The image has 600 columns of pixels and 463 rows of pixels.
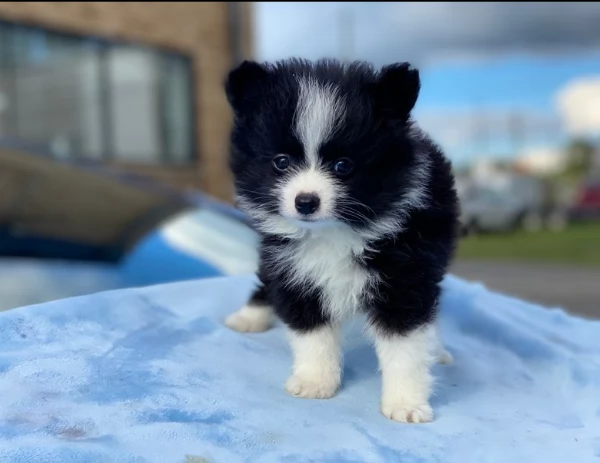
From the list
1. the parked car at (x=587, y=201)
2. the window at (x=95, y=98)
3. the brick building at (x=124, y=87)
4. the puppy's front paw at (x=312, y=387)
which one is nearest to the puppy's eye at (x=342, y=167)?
the puppy's front paw at (x=312, y=387)

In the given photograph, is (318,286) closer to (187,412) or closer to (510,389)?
(187,412)

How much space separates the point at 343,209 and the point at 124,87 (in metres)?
7.55

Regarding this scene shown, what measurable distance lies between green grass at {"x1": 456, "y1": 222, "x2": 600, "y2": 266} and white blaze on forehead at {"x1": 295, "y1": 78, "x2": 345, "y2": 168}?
814 centimetres

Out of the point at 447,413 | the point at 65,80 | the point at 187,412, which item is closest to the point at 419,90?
the point at 447,413

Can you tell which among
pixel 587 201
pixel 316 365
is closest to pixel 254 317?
pixel 316 365

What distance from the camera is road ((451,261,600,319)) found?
6.68m

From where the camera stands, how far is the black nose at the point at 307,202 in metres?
1.39

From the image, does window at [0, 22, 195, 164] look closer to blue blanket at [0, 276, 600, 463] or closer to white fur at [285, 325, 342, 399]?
blue blanket at [0, 276, 600, 463]

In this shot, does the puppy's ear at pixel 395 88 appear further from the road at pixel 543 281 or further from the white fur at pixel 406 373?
the road at pixel 543 281

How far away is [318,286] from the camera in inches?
62.9

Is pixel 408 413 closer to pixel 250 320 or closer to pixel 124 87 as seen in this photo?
pixel 250 320

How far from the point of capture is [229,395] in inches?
61.6

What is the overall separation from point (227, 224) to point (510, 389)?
7.55 ft

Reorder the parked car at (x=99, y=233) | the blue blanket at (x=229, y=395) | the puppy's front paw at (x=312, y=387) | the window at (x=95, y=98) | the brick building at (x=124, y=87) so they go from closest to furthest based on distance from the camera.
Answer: the blue blanket at (x=229, y=395) < the puppy's front paw at (x=312, y=387) < the parked car at (x=99, y=233) < the brick building at (x=124, y=87) < the window at (x=95, y=98)
